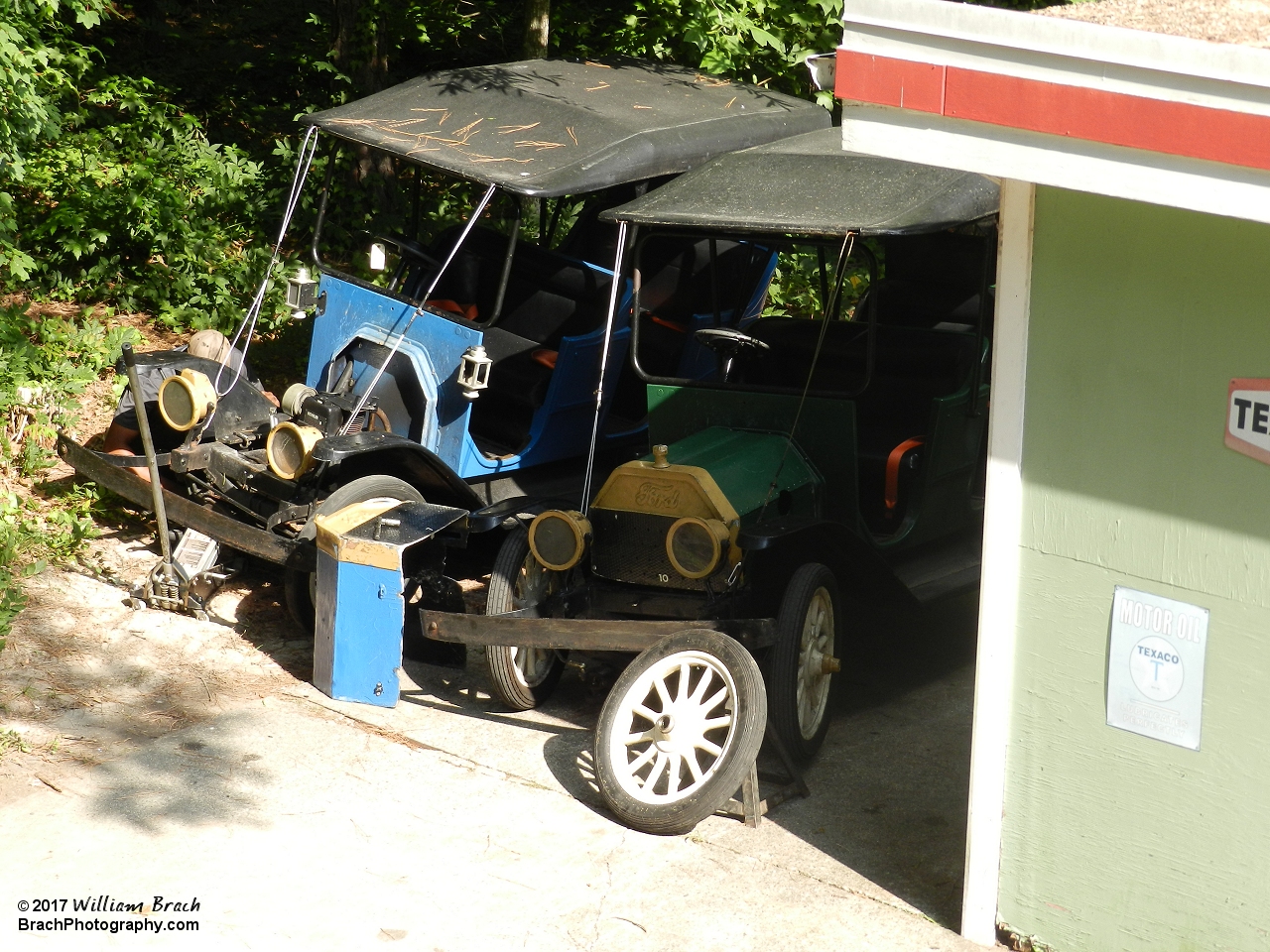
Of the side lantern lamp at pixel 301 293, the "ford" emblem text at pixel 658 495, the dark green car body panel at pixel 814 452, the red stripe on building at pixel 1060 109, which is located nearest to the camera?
the red stripe on building at pixel 1060 109

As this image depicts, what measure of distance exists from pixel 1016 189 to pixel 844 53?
24.3 inches

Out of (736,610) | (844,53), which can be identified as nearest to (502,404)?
(736,610)

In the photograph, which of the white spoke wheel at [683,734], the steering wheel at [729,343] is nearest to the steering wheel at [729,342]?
the steering wheel at [729,343]

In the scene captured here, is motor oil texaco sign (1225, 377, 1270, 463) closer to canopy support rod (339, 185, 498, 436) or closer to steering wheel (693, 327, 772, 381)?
steering wheel (693, 327, 772, 381)

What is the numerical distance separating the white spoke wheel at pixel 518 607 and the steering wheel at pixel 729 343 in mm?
1241

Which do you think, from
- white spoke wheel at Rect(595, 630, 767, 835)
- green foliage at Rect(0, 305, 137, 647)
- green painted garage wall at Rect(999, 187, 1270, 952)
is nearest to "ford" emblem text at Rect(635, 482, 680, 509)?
white spoke wheel at Rect(595, 630, 767, 835)

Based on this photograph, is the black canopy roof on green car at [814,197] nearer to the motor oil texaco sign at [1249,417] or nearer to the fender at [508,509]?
the fender at [508,509]

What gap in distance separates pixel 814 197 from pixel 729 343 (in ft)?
2.59

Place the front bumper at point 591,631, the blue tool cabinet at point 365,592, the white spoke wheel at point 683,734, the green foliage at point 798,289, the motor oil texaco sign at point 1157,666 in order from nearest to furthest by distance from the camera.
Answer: the motor oil texaco sign at point 1157,666, the white spoke wheel at point 683,734, the front bumper at point 591,631, the blue tool cabinet at point 365,592, the green foliage at point 798,289

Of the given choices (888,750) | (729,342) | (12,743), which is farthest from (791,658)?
(12,743)

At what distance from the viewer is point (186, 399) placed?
6215 mm

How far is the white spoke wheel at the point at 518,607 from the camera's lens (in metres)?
5.49

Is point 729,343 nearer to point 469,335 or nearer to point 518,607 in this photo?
point 469,335

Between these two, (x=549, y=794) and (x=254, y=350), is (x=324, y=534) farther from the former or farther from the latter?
(x=254, y=350)
